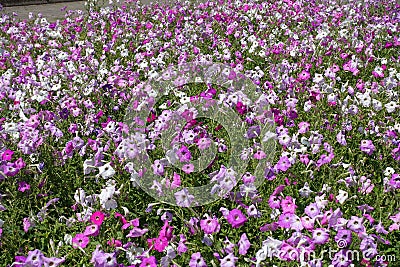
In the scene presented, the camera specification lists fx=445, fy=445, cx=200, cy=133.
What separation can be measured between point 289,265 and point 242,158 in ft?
3.71

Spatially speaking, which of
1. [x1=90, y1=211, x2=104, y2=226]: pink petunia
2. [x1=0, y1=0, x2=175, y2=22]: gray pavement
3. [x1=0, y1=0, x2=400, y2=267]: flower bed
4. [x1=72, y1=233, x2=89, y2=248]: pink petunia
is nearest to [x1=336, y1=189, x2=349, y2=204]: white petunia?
[x1=0, y1=0, x2=400, y2=267]: flower bed

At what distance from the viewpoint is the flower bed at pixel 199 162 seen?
2.76 meters

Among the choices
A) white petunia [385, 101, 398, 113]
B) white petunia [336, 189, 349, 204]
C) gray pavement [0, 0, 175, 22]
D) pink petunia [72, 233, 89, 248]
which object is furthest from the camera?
gray pavement [0, 0, 175, 22]

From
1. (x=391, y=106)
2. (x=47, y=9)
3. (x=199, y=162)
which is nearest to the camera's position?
(x=199, y=162)

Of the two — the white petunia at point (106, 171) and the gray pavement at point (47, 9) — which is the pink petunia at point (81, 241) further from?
the gray pavement at point (47, 9)

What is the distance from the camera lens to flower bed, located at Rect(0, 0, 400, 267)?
276cm

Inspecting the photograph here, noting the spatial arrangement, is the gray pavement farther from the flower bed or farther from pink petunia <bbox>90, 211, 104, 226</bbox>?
pink petunia <bbox>90, 211, 104, 226</bbox>

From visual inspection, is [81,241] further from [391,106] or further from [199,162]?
[391,106]

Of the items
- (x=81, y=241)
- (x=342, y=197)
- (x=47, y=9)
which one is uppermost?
(x=47, y=9)

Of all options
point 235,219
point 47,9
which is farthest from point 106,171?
point 47,9

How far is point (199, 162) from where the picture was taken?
3717mm

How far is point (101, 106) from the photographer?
16.3 feet

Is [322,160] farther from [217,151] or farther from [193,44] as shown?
[193,44]

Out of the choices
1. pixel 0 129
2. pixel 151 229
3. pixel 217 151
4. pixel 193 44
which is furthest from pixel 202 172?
pixel 193 44
